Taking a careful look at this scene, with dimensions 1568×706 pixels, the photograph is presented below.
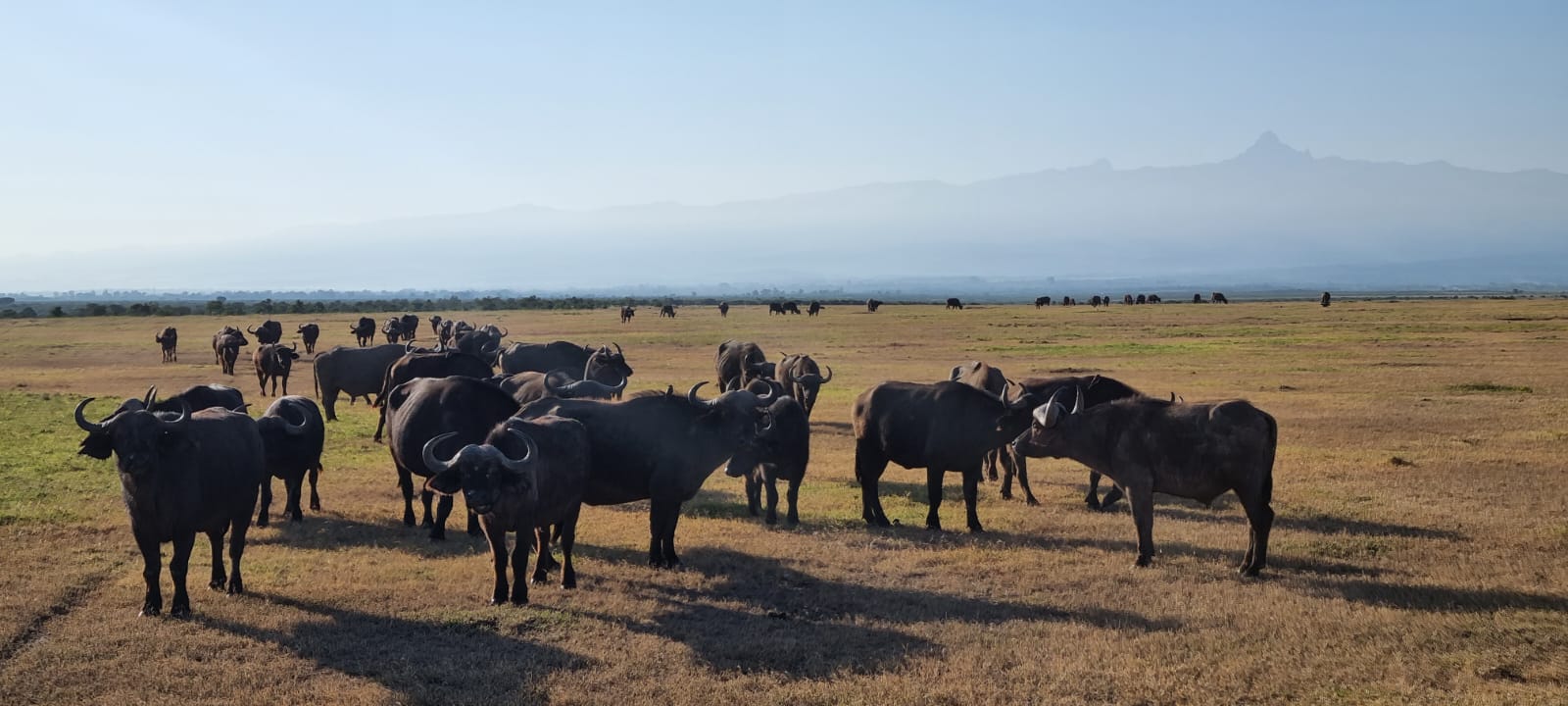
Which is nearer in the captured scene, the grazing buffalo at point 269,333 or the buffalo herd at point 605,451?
the buffalo herd at point 605,451

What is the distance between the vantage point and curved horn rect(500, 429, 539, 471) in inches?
370

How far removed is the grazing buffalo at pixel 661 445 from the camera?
11.2 metres

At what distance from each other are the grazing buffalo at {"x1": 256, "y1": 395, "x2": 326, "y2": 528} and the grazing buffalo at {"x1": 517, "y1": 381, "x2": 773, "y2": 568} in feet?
10.9

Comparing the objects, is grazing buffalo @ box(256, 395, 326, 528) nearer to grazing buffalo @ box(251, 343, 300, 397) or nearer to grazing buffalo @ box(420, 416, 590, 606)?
grazing buffalo @ box(420, 416, 590, 606)

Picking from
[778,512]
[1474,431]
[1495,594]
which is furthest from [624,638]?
[1474,431]

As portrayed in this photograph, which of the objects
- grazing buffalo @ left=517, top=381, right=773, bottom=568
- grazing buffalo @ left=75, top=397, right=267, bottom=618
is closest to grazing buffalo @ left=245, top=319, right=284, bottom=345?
grazing buffalo @ left=75, top=397, right=267, bottom=618

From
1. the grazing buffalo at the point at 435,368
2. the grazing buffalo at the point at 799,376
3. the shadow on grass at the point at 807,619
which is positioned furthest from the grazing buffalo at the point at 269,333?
the shadow on grass at the point at 807,619

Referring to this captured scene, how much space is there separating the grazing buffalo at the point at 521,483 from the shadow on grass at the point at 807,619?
39.1 inches

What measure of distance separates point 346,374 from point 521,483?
15990 millimetres

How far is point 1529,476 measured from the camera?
15.3 m

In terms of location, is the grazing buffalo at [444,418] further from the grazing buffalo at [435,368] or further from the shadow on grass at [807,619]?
the grazing buffalo at [435,368]

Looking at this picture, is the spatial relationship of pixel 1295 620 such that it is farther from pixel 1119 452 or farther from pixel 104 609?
pixel 104 609

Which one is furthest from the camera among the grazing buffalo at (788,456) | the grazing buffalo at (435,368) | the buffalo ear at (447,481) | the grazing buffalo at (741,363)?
the grazing buffalo at (741,363)

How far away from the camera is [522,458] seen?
9891mm
